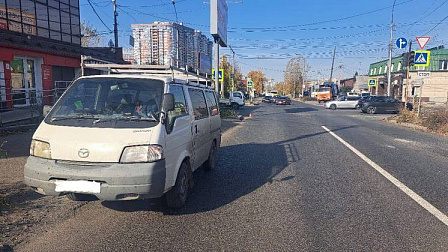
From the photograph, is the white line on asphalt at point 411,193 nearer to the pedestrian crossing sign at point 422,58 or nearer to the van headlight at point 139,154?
the van headlight at point 139,154

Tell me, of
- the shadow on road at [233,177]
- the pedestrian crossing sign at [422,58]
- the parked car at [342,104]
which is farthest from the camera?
the parked car at [342,104]

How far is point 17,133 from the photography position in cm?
1028

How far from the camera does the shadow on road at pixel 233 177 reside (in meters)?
4.71

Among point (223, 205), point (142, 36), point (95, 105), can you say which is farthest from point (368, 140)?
point (142, 36)

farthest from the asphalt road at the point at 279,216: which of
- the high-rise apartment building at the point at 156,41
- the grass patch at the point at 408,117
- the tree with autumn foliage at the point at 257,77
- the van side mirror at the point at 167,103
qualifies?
the tree with autumn foliage at the point at 257,77

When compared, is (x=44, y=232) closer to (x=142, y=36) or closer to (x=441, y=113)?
(x=441, y=113)

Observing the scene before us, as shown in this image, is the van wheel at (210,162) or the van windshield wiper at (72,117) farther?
→ the van wheel at (210,162)

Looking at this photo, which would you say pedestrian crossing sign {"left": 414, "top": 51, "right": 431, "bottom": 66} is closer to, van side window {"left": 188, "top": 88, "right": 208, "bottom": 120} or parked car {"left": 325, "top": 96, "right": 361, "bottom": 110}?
van side window {"left": 188, "top": 88, "right": 208, "bottom": 120}

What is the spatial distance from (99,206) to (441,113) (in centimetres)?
1628

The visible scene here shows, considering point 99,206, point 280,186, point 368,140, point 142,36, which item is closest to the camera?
point 99,206

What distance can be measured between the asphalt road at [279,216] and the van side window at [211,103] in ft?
4.31

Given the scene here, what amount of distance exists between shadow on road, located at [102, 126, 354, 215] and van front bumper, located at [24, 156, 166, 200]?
88 cm

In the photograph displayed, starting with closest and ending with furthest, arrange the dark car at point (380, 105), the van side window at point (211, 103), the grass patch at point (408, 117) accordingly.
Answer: the van side window at point (211, 103) < the grass patch at point (408, 117) < the dark car at point (380, 105)

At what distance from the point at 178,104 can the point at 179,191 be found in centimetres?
130
